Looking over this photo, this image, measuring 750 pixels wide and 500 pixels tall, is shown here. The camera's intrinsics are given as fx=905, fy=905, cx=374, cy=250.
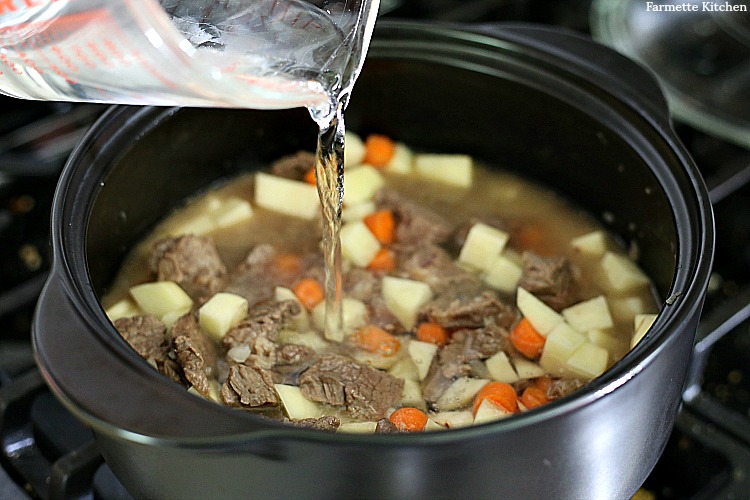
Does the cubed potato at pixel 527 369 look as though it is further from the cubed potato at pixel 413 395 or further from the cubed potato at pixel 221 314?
the cubed potato at pixel 221 314

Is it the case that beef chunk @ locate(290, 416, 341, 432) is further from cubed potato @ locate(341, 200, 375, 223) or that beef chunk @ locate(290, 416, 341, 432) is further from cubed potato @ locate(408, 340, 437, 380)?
cubed potato @ locate(341, 200, 375, 223)

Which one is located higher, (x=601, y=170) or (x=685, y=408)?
(x=601, y=170)

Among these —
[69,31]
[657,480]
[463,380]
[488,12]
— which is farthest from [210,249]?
[488,12]

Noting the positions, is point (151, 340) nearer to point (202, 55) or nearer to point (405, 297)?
point (405, 297)

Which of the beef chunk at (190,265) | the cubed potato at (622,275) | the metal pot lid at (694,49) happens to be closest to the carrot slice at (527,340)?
the cubed potato at (622,275)

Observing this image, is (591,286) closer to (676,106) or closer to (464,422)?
(464,422)

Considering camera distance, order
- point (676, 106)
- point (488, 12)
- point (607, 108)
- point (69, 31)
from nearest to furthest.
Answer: point (69, 31), point (607, 108), point (676, 106), point (488, 12)

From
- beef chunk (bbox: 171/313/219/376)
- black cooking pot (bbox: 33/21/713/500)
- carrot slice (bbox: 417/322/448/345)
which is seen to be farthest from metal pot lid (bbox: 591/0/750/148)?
beef chunk (bbox: 171/313/219/376)

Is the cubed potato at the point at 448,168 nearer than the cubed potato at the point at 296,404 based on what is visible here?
No
